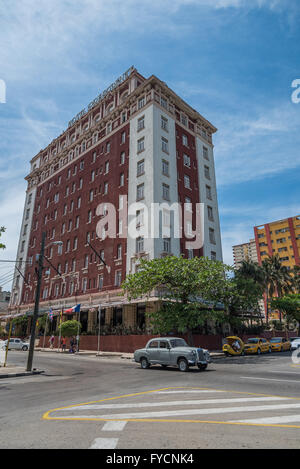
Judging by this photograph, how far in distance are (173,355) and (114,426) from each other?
11279mm

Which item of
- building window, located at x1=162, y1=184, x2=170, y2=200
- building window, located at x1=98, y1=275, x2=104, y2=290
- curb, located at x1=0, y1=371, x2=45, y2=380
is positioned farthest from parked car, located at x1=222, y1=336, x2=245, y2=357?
building window, located at x1=162, y1=184, x2=170, y2=200

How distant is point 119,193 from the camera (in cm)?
3891

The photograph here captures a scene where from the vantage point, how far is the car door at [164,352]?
16.9 m

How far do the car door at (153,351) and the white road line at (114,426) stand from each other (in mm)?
11927

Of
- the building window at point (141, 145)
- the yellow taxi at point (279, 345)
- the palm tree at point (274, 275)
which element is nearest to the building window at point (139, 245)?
the building window at point (141, 145)

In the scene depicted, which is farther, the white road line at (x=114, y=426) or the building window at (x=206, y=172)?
the building window at (x=206, y=172)

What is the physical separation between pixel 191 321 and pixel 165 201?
1512 centimetres

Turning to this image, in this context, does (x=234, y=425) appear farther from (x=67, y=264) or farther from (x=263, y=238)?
(x=263, y=238)

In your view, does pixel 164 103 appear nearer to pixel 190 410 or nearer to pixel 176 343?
pixel 176 343

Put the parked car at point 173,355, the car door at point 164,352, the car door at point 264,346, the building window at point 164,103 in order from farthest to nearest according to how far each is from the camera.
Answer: the building window at point 164,103 < the car door at point 264,346 < the car door at point 164,352 < the parked car at point 173,355

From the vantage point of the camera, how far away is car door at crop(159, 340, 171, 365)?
55.3ft

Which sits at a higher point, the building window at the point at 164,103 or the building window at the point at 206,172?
the building window at the point at 164,103

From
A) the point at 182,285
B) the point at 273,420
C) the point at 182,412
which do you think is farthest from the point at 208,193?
the point at 273,420

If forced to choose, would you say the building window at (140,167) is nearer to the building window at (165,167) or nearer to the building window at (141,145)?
the building window at (141,145)
